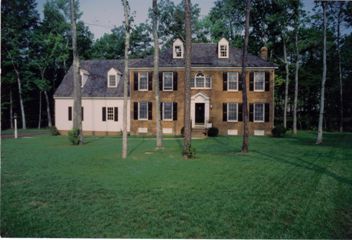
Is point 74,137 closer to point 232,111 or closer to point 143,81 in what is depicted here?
point 143,81

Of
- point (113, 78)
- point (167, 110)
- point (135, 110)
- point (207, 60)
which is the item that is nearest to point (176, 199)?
point (167, 110)

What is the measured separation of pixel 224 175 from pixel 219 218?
8.20 feet

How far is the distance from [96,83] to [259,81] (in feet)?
32.6

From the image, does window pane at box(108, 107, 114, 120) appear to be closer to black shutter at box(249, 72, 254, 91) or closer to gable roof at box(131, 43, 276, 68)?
gable roof at box(131, 43, 276, 68)

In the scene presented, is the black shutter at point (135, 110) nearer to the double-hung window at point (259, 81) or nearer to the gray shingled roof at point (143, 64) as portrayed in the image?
the gray shingled roof at point (143, 64)

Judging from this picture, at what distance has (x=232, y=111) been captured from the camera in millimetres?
18109

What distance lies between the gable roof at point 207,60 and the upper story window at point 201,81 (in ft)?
2.06

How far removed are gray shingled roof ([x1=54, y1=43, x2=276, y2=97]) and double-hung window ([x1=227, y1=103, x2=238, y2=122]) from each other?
218 cm

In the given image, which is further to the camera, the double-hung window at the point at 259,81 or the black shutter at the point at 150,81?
the black shutter at the point at 150,81

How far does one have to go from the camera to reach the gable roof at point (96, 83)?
1984cm

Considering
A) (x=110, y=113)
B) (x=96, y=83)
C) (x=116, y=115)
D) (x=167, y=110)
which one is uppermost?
(x=96, y=83)

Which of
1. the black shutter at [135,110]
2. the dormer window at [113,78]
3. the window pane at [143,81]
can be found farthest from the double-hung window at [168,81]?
the dormer window at [113,78]

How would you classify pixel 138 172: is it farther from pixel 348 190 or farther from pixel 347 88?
pixel 347 88

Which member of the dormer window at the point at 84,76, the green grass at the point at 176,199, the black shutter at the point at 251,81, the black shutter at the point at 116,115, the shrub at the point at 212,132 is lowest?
the green grass at the point at 176,199
